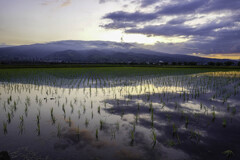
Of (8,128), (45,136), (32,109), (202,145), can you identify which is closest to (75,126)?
(45,136)

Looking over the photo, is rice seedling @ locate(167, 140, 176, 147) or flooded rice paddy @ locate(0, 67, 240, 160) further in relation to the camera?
rice seedling @ locate(167, 140, 176, 147)

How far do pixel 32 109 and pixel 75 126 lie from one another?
120 inches

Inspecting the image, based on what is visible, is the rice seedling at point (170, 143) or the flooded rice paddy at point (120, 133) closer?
the flooded rice paddy at point (120, 133)

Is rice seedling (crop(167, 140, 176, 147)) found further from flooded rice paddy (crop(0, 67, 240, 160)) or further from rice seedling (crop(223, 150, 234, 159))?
rice seedling (crop(223, 150, 234, 159))

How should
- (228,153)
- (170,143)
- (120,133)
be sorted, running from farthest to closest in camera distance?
(120,133) → (170,143) → (228,153)

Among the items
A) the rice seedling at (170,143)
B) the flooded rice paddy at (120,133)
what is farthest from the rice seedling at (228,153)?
the rice seedling at (170,143)

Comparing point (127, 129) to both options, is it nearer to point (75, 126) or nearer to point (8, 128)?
point (75, 126)

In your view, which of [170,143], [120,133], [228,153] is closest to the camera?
[228,153]

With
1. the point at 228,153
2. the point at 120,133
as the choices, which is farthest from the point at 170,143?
the point at 120,133

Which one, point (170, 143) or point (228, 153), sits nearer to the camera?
point (228, 153)

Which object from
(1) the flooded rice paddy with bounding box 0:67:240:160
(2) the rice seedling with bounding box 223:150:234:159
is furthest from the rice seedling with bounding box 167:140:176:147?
(2) the rice seedling with bounding box 223:150:234:159

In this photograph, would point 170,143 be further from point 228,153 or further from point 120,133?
point 120,133

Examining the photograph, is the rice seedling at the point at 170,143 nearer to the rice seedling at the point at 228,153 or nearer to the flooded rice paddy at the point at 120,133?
the flooded rice paddy at the point at 120,133

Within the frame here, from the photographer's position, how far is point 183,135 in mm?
4379
